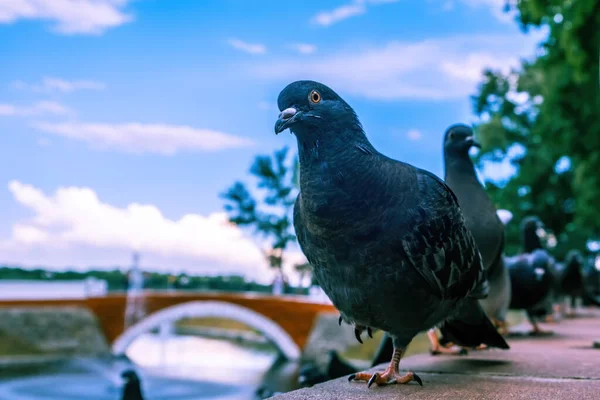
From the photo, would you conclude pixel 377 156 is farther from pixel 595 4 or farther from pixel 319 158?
pixel 595 4

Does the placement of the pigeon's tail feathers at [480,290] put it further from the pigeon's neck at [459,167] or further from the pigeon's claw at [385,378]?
the pigeon's neck at [459,167]

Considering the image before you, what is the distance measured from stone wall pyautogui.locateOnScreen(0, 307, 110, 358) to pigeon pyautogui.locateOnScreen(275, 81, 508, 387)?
77.2ft

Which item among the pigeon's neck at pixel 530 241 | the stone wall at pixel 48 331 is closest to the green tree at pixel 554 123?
the pigeon's neck at pixel 530 241

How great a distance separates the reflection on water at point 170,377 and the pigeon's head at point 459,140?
349 inches

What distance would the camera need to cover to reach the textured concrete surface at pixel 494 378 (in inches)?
93.7

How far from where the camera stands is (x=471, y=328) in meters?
3.17

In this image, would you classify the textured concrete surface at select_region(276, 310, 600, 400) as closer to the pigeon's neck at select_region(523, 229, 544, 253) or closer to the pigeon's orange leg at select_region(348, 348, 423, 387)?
the pigeon's orange leg at select_region(348, 348, 423, 387)

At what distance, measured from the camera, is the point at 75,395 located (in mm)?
16688

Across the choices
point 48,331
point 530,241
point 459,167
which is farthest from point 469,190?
point 48,331

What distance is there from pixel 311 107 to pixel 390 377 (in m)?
1.17

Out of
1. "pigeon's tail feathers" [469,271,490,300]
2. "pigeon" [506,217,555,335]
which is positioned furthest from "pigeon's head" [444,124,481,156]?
"pigeon" [506,217,555,335]

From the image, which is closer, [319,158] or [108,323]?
[319,158]

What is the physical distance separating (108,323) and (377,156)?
2438 cm

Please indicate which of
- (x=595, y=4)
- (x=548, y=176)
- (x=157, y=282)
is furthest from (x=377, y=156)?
(x=157, y=282)
